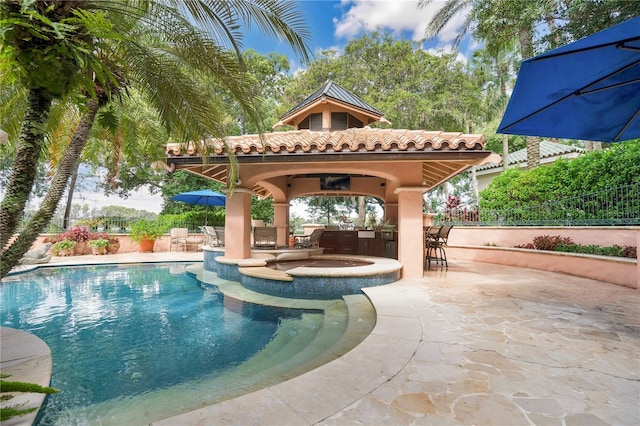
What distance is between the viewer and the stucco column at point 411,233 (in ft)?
26.0

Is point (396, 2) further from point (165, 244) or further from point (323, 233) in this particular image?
point (165, 244)

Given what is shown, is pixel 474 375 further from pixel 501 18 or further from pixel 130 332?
pixel 501 18

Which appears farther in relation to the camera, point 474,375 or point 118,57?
point 118,57

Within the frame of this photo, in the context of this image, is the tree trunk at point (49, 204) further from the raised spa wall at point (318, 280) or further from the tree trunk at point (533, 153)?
the tree trunk at point (533, 153)

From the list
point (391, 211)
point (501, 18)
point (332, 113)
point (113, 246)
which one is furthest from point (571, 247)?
point (113, 246)

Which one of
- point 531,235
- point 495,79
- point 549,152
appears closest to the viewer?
point 531,235

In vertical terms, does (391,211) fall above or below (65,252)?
above

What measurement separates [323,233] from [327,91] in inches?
228

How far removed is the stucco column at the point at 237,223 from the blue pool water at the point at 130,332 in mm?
1450

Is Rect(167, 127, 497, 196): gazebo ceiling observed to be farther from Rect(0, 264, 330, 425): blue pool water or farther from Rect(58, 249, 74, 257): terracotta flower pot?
Rect(58, 249, 74, 257): terracotta flower pot

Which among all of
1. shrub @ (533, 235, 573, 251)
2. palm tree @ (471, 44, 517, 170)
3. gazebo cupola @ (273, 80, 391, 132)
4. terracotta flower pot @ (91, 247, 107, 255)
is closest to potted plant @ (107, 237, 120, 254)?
terracotta flower pot @ (91, 247, 107, 255)

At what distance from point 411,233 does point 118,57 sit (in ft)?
22.7

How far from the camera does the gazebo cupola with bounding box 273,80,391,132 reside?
11.6m

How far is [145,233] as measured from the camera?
17.8 m
